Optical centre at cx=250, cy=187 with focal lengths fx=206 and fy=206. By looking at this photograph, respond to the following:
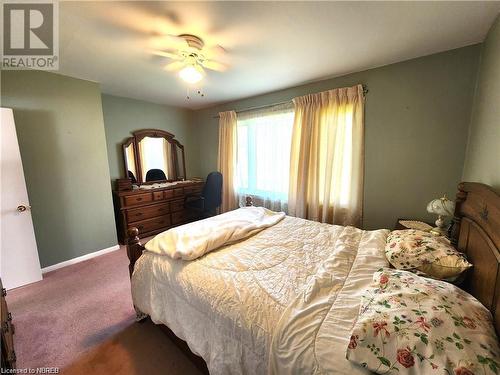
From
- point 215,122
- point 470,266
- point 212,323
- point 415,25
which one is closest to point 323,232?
point 470,266

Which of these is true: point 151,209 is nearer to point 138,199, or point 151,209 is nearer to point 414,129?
point 138,199

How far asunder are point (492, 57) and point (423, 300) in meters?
1.99

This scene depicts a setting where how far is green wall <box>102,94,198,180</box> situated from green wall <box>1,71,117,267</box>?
0.55 metres

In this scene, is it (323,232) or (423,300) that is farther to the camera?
(323,232)

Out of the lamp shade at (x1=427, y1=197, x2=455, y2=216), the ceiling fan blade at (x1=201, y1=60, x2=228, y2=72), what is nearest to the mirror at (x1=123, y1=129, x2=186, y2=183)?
the ceiling fan blade at (x1=201, y1=60, x2=228, y2=72)

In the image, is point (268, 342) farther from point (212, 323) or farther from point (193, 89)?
point (193, 89)

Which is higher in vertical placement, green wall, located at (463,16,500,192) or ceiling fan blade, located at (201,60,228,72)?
ceiling fan blade, located at (201,60,228,72)

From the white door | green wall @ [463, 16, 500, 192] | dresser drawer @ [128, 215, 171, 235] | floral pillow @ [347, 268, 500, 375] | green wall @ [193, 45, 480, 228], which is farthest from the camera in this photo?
dresser drawer @ [128, 215, 171, 235]

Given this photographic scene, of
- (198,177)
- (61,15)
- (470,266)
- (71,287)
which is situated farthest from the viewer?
(198,177)

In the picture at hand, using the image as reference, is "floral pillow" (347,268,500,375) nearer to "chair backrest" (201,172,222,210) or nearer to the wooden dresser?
"chair backrest" (201,172,222,210)

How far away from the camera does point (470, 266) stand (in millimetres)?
1054

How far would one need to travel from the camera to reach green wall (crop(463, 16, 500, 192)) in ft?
4.46

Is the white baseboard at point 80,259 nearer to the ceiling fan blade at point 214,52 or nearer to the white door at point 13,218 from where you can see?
the white door at point 13,218

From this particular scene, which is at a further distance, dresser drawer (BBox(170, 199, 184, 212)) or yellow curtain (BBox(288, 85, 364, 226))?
dresser drawer (BBox(170, 199, 184, 212))
